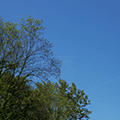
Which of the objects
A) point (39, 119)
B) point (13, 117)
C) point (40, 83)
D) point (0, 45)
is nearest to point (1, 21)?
point (0, 45)

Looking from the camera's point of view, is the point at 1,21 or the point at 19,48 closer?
the point at 19,48

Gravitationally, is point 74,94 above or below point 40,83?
above

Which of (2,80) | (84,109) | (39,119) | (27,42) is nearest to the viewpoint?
(2,80)

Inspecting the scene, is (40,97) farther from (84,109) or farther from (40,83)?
(84,109)

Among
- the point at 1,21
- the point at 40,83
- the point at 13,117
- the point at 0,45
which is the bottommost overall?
the point at 13,117

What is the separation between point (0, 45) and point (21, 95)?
16.8 ft

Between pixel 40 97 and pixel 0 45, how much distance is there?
645 cm

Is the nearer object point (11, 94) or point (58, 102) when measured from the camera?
point (11, 94)

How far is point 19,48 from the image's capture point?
1892 cm

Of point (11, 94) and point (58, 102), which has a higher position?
point (58, 102)

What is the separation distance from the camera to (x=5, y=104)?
18297mm

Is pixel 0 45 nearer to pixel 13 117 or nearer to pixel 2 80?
pixel 2 80

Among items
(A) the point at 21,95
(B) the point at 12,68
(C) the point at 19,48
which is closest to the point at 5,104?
(A) the point at 21,95

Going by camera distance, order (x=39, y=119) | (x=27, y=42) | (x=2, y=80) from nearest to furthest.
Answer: (x=2, y=80) < (x=27, y=42) < (x=39, y=119)
